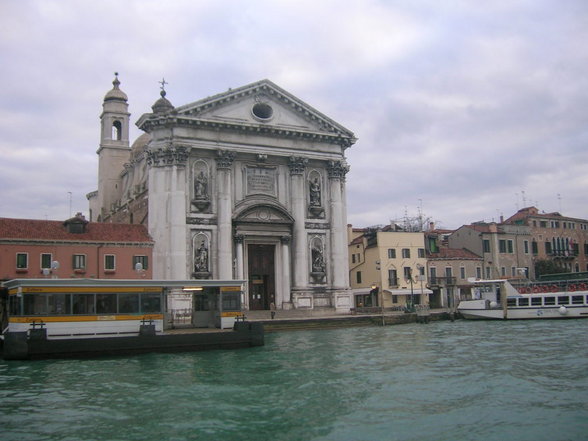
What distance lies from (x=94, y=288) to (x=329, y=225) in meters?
23.1

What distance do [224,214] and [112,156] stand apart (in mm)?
20556

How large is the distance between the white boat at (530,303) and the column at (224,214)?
1609 cm

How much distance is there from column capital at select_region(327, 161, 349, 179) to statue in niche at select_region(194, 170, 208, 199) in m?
8.99

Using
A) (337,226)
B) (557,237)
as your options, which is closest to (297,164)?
(337,226)

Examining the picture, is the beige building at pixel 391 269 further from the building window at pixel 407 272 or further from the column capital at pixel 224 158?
the column capital at pixel 224 158

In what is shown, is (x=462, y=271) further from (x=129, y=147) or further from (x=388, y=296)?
(x=129, y=147)

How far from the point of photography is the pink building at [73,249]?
36688mm

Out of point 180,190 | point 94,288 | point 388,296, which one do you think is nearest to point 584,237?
point 388,296

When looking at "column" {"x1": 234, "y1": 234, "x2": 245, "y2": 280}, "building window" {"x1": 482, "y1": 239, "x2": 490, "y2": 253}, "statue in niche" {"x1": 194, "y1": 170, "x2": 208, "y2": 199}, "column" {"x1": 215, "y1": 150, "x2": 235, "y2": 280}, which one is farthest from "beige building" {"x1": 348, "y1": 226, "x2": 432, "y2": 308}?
"statue in niche" {"x1": 194, "y1": 170, "x2": 208, "y2": 199}

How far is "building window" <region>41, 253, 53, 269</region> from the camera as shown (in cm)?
3728

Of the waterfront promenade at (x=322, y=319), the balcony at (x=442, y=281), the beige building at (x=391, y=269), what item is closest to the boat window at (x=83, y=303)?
the waterfront promenade at (x=322, y=319)

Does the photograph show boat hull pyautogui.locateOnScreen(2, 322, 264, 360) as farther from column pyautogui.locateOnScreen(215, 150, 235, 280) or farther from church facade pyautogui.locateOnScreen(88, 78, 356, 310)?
column pyautogui.locateOnScreen(215, 150, 235, 280)

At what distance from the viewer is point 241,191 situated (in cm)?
4391

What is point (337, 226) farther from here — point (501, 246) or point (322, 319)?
point (501, 246)
